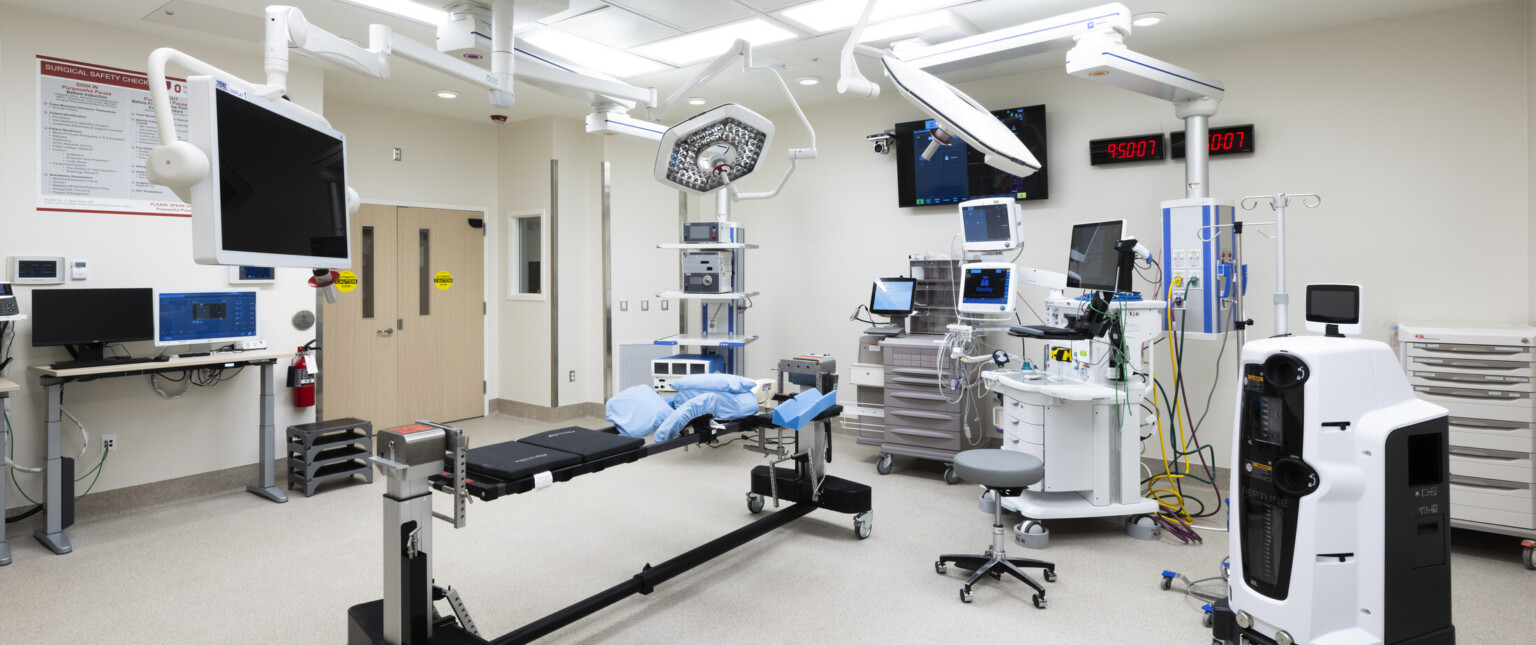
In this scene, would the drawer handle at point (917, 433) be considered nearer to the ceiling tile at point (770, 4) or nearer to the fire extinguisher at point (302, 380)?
the ceiling tile at point (770, 4)

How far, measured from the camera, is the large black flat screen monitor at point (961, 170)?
5.25 m

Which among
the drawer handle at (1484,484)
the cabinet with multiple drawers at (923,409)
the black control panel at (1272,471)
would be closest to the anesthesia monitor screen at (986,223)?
the cabinet with multiple drawers at (923,409)

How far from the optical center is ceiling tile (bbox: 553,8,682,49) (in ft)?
14.0

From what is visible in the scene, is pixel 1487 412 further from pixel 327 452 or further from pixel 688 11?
pixel 327 452

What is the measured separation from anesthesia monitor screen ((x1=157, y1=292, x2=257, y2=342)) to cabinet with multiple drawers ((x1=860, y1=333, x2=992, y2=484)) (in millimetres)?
3867

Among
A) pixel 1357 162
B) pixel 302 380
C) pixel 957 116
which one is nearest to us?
pixel 957 116

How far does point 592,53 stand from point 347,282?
2762 millimetres

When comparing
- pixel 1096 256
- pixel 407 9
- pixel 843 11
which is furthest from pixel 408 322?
pixel 1096 256

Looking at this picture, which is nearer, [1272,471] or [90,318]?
[1272,471]

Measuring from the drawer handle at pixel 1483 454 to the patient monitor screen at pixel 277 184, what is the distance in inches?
180

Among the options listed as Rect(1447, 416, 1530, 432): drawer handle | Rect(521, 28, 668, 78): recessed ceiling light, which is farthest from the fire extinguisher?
Rect(1447, 416, 1530, 432): drawer handle

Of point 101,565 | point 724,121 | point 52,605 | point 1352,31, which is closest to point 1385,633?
point 724,121

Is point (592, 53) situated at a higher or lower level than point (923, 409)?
higher

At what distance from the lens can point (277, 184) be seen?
178 cm
